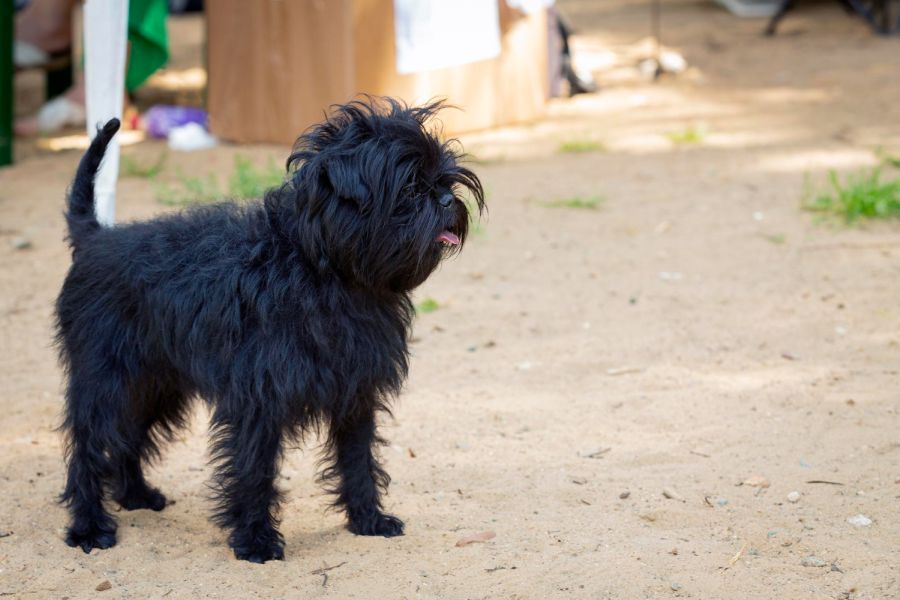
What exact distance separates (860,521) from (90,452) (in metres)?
2.60

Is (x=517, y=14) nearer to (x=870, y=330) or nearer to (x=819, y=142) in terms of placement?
(x=819, y=142)

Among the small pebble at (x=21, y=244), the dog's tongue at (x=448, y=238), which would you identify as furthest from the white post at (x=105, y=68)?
the dog's tongue at (x=448, y=238)

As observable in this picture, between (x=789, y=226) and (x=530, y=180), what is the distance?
6.53ft

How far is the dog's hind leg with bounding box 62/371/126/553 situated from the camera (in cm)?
347

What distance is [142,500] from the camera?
3.88m

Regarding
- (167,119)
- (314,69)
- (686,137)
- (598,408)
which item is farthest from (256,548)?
(167,119)

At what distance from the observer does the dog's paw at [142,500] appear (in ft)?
12.7

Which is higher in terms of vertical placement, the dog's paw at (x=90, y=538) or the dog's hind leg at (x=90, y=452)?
the dog's hind leg at (x=90, y=452)

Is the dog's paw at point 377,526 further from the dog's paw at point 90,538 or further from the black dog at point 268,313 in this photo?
the dog's paw at point 90,538

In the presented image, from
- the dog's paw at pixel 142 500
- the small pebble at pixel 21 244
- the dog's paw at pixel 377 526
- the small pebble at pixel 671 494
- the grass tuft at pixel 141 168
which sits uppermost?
the grass tuft at pixel 141 168

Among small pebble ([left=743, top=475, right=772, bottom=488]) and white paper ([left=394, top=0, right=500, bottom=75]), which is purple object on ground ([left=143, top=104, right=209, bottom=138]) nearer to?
white paper ([left=394, top=0, right=500, bottom=75])

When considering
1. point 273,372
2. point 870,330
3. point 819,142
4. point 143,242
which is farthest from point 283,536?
point 819,142

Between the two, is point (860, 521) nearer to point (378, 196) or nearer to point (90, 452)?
point (378, 196)

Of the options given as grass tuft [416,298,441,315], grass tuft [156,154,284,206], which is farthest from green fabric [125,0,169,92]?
grass tuft [416,298,441,315]
